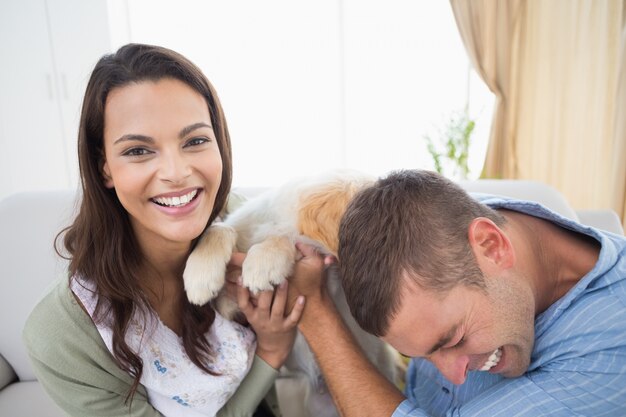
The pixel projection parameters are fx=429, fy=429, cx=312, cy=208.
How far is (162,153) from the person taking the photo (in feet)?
3.20

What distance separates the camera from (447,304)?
0.83 m

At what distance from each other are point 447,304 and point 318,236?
42 cm

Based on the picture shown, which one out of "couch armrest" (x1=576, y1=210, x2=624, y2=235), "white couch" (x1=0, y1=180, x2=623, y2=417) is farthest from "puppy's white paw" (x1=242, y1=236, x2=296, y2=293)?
"couch armrest" (x1=576, y1=210, x2=624, y2=235)

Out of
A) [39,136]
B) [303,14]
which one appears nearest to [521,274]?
[303,14]

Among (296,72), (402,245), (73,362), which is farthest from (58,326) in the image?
(296,72)

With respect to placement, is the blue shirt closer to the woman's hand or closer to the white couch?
the woman's hand

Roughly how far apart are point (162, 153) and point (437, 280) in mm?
655

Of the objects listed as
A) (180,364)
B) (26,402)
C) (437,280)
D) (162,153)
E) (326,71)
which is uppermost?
(326,71)

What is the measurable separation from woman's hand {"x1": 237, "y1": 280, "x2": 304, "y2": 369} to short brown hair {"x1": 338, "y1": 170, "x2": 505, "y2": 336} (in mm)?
274

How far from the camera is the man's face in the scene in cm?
83

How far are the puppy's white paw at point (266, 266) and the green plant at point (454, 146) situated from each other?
9.46ft

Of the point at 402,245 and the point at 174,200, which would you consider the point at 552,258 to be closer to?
the point at 402,245

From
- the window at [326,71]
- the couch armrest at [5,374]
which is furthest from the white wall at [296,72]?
the couch armrest at [5,374]

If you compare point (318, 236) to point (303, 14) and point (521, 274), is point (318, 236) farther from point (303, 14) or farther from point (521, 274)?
point (303, 14)
